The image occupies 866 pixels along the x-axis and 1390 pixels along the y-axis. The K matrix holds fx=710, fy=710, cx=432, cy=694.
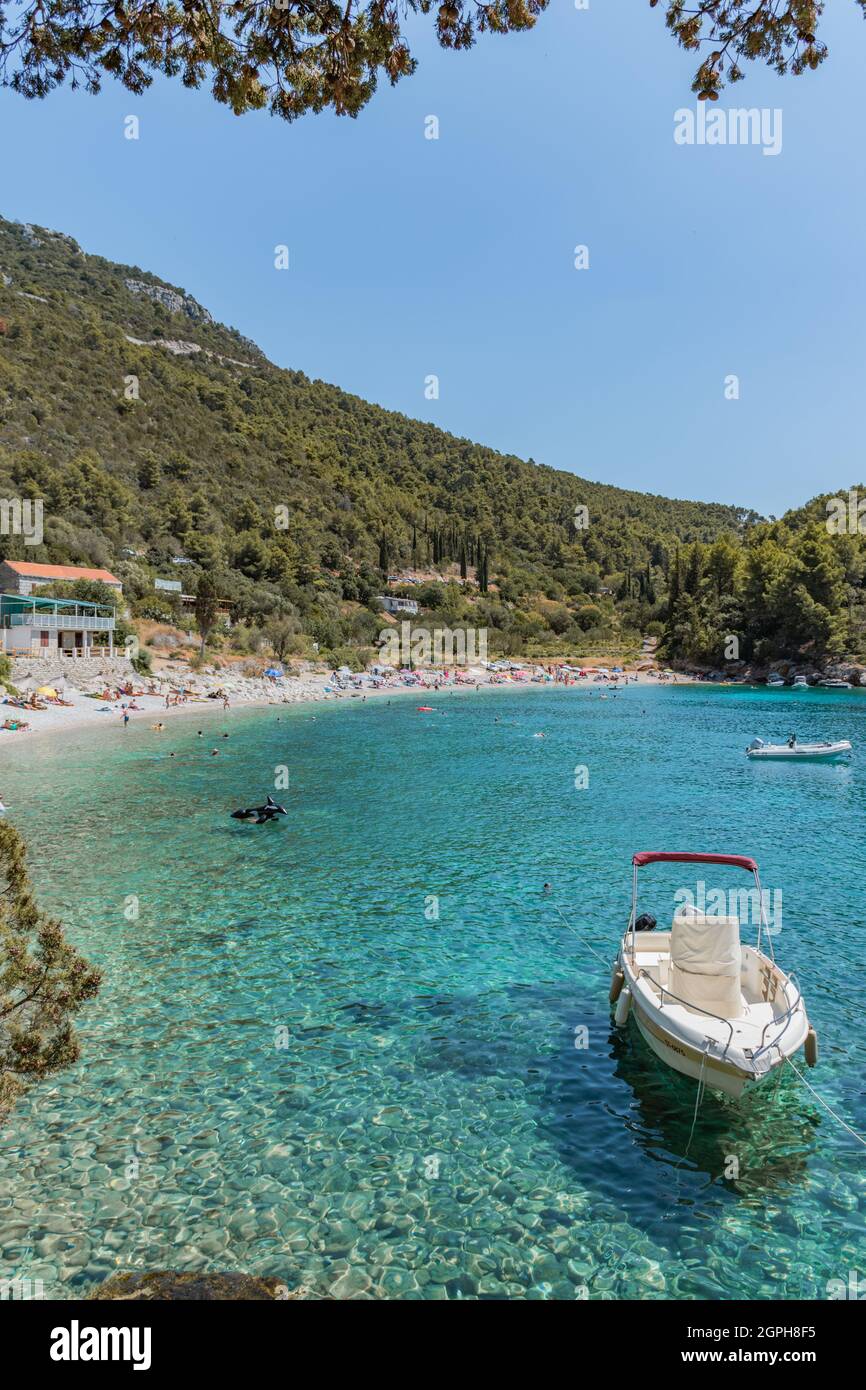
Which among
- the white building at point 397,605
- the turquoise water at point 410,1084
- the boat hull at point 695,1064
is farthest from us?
the white building at point 397,605

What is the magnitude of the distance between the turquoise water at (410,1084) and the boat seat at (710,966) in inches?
37.0

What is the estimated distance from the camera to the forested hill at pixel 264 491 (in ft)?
254

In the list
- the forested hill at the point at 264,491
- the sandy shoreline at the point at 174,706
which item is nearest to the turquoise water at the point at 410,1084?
the sandy shoreline at the point at 174,706

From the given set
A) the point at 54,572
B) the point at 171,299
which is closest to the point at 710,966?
the point at 54,572

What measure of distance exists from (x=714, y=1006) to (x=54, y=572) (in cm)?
5783

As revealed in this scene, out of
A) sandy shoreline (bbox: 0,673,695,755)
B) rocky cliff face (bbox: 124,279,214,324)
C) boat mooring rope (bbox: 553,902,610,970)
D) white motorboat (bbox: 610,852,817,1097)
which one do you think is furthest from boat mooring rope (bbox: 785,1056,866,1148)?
rocky cliff face (bbox: 124,279,214,324)

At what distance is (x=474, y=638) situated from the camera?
100625 mm

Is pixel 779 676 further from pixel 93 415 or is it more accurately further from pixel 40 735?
pixel 93 415

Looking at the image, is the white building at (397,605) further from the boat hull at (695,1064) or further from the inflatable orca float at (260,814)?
the boat hull at (695,1064)

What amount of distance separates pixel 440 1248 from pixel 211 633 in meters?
64.2

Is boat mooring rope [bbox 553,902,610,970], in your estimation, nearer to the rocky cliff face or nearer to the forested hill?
the forested hill

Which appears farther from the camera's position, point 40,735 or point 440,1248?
point 40,735

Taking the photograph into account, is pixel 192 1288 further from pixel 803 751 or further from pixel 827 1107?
pixel 803 751
